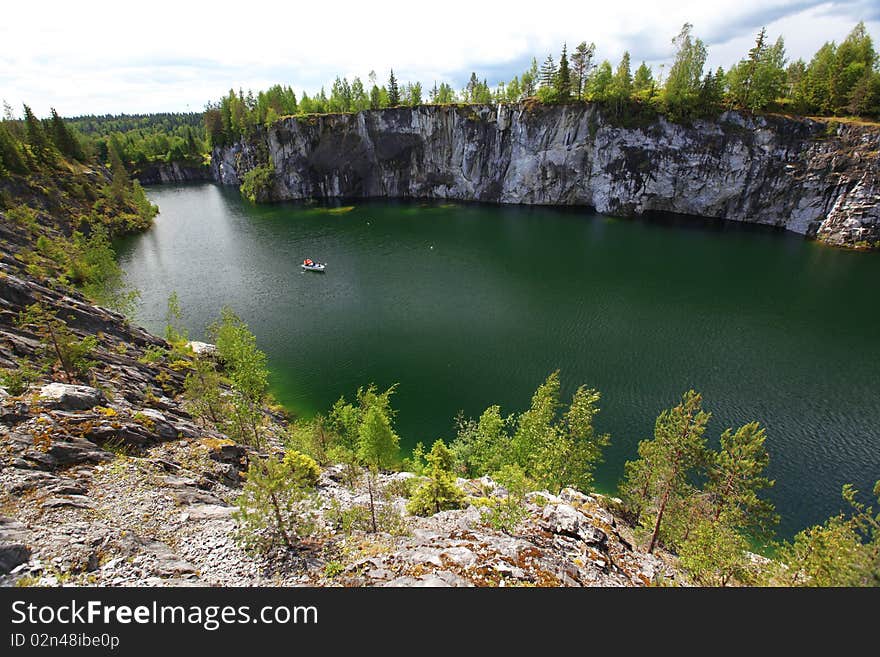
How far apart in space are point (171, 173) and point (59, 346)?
572 feet

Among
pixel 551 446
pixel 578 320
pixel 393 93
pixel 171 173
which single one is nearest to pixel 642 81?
pixel 393 93

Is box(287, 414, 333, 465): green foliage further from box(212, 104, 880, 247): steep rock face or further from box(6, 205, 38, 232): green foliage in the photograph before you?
box(212, 104, 880, 247): steep rock face

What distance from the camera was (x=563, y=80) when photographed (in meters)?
93.5

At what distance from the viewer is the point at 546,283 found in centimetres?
5741

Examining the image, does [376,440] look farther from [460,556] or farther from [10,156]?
[10,156]

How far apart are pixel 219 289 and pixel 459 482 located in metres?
47.1

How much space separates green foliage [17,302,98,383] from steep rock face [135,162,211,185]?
166 meters

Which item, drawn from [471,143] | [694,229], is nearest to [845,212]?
[694,229]

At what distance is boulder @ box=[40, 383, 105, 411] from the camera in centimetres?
1574

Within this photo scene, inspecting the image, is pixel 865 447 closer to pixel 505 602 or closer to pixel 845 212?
pixel 505 602

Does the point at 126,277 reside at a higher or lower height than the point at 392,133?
lower

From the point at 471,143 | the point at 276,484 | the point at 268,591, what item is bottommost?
the point at 276,484

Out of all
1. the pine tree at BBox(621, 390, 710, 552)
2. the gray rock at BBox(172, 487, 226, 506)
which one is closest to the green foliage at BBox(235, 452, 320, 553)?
the gray rock at BBox(172, 487, 226, 506)

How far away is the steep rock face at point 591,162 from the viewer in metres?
72.6
